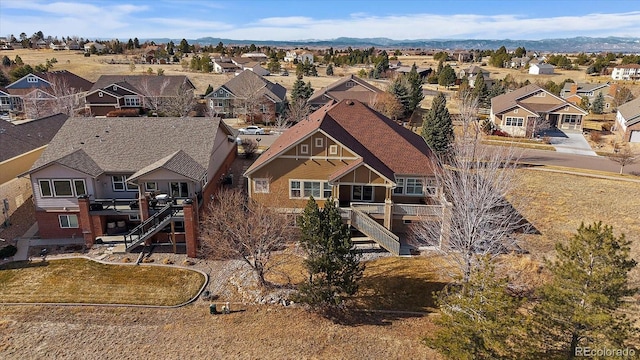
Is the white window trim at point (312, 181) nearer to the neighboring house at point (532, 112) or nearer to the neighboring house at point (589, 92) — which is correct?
the neighboring house at point (532, 112)

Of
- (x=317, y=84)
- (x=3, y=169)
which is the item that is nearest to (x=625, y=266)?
(x=3, y=169)

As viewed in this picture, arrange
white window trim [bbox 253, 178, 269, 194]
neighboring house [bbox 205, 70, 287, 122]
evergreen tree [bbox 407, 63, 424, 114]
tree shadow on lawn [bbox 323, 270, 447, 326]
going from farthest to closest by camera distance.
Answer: evergreen tree [bbox 407, 63, 424, 114] → neighboring house [bbox 205, 70, 287, 122] → white window trim [bbox 253, 178, 269, 194] → tree shadow on lawn [bbox 323, 270, 447, 326]

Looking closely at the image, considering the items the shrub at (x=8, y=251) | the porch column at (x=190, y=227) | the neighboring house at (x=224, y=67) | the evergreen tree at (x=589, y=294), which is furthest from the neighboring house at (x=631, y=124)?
the neighboring house at (x=224, y=67)

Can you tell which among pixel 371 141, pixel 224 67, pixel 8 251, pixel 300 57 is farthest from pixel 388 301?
pixel 300 57

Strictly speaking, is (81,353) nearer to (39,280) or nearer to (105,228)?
(39,280)

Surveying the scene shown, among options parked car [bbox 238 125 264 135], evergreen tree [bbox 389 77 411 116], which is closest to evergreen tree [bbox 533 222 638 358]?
parked car [bbox 238 125 264 135]

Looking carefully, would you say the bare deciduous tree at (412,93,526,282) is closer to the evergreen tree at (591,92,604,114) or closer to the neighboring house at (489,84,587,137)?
the neighboring house at (489,84,587,137)
